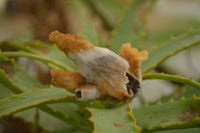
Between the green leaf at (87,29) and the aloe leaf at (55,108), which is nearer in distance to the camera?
the aloe leaf at (55,108)

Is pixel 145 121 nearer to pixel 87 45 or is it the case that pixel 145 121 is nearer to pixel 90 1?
pixel 87 45

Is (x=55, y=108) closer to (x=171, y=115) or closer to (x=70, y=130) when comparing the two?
(x=70, y=130)

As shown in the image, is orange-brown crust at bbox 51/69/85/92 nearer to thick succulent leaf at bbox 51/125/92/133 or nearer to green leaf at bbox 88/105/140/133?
Answer: green leaf at bbox 88/105/140/133

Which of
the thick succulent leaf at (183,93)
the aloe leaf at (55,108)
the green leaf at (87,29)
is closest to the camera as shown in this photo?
the aloe leaf at (55,108)

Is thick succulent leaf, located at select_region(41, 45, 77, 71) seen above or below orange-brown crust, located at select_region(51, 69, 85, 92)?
below

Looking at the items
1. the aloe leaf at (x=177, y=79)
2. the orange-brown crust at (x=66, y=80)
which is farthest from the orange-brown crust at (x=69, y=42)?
the aloe leaf at (x=177, y=79)

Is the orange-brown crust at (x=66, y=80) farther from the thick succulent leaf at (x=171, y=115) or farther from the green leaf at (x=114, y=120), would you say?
the thick succulent leaf at (x=171, y=115)

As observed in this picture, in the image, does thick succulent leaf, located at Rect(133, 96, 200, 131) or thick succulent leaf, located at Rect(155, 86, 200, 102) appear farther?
thick succulent leaf, located at Rect(155, 86, 200, 102)

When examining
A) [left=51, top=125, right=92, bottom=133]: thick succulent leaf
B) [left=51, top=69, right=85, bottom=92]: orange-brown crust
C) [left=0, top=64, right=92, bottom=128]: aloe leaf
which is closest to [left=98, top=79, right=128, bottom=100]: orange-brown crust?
[left=51, top=69, right=85, bottom=92]: orange-brown crust
